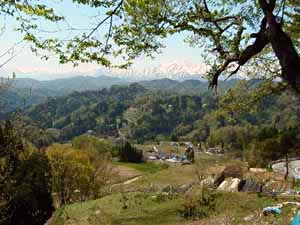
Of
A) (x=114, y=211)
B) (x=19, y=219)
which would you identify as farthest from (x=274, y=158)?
(x=114, y=211)

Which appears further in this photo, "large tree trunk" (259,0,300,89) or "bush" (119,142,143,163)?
"bush" (119,142,143,163)

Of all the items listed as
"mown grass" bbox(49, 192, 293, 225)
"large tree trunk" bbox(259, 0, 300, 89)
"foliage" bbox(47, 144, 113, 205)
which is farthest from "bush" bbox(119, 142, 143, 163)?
"large tree trunk" bbox(259, 0, 300, 89)

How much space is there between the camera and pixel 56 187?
1969 inches

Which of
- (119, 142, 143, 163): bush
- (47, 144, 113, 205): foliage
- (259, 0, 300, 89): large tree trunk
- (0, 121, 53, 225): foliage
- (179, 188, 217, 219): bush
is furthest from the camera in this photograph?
(119, 142, 143, 163): bush

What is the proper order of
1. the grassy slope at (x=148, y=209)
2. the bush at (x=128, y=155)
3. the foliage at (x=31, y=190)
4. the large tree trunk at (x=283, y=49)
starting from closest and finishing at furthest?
1. the large tree trunk at (x=283, y=49)
2. the grassy slope at (x=148, y=209)
3. the foliage at (x=31, y=190)
4. the bush at (x=128, y=155)

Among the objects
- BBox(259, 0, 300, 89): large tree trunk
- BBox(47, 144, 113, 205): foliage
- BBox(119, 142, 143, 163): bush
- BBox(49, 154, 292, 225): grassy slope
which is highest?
BBox(259, 0, 300, 89): large tree trunk

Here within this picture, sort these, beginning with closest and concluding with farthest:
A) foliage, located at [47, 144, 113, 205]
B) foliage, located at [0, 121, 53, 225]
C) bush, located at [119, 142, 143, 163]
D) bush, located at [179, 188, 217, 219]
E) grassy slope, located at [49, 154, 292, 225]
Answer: grassy slope, located at [49, 154, 292, 225], bush, located at [179, 188, 217, 219], foliage, located at [0, 121, 53, 225], foliage, located at [47, 144, 113, 205], bush, located at [119, 142, 143, 163]

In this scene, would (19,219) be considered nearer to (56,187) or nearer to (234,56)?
(56,187)

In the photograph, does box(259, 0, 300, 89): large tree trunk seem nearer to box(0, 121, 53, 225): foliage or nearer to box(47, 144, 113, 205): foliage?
box(0, 121, 53, 225): foliage

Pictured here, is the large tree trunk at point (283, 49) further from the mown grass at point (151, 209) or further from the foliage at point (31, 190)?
the foliage at point (31, 190)

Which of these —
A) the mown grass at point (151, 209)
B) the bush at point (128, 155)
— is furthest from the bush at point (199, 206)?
the bush at point (128, 155)

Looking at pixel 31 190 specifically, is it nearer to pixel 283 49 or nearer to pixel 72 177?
pixel 72 177

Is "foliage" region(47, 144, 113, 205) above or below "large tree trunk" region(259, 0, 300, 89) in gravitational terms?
below

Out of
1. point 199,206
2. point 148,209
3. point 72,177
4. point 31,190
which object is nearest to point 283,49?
point 199,206
